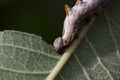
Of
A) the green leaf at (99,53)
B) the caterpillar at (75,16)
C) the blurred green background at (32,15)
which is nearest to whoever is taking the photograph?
the green leaf at (99,53)

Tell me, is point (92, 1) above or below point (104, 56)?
above

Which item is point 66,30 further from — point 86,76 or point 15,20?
point 15,20

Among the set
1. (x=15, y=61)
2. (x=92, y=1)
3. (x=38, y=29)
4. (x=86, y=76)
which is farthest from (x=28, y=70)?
(x=38, y=29)

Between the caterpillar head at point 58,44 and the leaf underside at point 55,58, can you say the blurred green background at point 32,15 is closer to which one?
the caterpillar head at point 58,44

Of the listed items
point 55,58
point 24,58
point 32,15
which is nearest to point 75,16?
point 55,58

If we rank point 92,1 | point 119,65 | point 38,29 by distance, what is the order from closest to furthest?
point 119,65 < point 92,1 < point 38,29

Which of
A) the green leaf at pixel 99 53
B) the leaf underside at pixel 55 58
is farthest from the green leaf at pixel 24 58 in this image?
the green leaf at pixel 99 53
